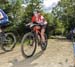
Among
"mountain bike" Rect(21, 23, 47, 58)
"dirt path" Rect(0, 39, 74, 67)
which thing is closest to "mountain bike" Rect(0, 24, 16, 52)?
"dirt path" Rect(0, 39, 74, 67)

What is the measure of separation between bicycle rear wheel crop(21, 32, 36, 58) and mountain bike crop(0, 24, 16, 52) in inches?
39.8

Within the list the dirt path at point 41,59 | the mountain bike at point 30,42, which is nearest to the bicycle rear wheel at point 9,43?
the dirt path at point 41,59

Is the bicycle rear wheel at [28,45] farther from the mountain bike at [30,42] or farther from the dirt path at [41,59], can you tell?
the dirt path at [41,59]

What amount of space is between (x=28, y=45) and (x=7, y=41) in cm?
100

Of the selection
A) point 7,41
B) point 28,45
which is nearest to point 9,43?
point 7,41

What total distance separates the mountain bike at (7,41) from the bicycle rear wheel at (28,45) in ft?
3.32

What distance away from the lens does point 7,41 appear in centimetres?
957

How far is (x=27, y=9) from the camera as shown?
1617 cm

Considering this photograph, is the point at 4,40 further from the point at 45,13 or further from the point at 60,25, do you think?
the point at 60,25

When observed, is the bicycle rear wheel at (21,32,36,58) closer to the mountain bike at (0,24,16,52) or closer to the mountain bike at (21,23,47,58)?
the mountain bike at (21,23,47,58)

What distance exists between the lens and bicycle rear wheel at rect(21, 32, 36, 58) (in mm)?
8630

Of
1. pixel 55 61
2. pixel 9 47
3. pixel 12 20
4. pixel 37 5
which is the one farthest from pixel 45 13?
pixel 55 61

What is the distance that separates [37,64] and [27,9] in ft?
28.0

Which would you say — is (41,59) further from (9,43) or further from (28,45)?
(9,43)
